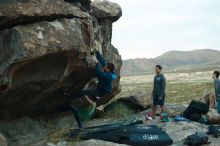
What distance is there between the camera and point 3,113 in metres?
17.4

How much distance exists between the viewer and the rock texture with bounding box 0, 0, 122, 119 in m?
14.8

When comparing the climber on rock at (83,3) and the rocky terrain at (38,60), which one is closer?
the rocky terrain at (38,60)

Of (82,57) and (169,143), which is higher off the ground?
(82,57)

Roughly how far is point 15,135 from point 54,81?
2.58m

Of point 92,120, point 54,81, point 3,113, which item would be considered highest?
point 54,81

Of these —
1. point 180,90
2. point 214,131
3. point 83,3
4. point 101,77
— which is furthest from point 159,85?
point 180,90

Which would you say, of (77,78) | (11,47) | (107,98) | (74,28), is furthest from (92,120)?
(11,47)

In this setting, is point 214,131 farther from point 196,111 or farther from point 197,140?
point 196,111

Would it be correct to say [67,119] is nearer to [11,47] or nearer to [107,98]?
[107,98]

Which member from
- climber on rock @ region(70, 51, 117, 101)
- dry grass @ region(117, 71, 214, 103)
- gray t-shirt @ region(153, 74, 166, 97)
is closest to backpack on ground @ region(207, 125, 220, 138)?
gray t-shirt @ region(153, 74, 166, 97)

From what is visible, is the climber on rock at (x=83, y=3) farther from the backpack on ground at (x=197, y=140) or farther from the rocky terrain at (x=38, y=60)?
the backpack on ground at (x=197, y=140)

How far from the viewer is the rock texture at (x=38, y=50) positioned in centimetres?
1480

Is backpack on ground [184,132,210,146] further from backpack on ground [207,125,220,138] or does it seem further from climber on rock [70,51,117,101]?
climber on rock [70,51,117,101]

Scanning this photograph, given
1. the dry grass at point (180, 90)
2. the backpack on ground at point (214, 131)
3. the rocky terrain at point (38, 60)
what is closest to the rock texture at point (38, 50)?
the rocky terrain at point (38, 60)
